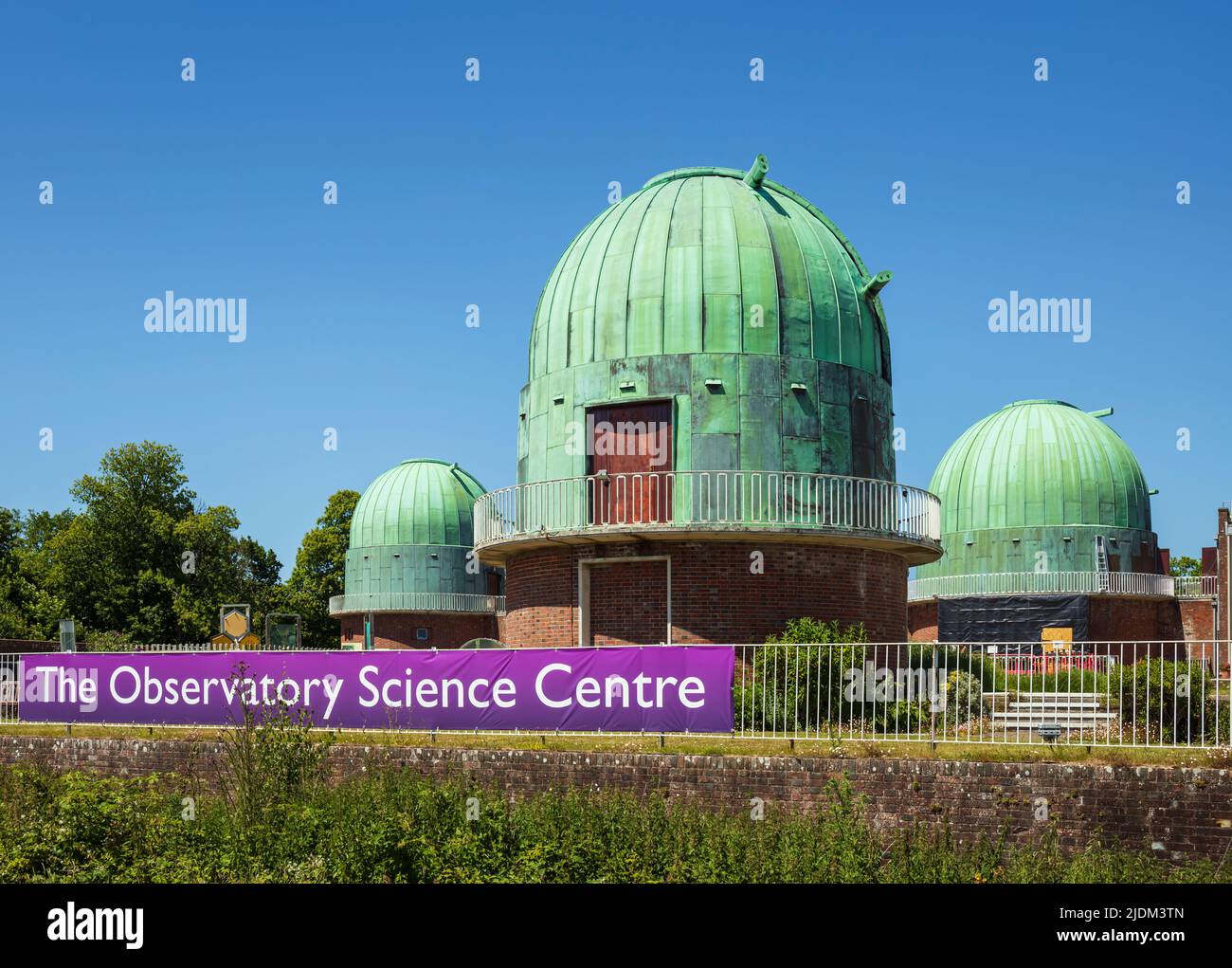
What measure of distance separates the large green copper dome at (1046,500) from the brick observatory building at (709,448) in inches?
883

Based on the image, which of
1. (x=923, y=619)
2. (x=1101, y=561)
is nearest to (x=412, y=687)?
(x=1101, y=561)

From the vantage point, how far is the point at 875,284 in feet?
85.7

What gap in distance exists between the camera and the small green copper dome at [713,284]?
81.3 ft

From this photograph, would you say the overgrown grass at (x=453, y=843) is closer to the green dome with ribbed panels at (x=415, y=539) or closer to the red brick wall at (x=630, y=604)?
the red brick wall at (x=630, y=604)

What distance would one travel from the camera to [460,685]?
62.3 ft

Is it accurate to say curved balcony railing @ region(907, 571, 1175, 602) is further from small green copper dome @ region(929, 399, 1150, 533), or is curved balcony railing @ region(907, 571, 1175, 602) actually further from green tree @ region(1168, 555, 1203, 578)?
green tree @ region(1168, 555, 1203, 578)

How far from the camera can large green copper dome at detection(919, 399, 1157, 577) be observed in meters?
46.9

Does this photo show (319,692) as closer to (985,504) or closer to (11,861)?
(11,861)

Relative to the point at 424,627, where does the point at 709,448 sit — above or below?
above

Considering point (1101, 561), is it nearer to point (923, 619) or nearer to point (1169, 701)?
point (923, 619)

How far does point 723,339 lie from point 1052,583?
86.2 feet
